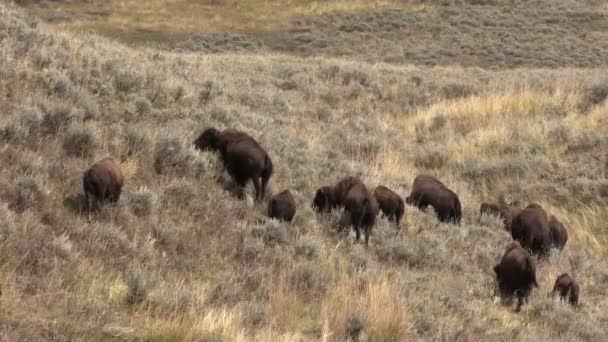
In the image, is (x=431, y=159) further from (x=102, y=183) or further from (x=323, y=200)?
(x=102, y=183)

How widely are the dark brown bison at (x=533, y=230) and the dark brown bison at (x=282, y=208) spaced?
4.09m

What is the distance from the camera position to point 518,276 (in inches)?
326

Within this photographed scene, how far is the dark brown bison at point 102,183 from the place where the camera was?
6.67m

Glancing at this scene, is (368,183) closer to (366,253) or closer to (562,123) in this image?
(366,253)

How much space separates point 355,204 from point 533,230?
3.30 meters

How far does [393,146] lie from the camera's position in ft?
53.3

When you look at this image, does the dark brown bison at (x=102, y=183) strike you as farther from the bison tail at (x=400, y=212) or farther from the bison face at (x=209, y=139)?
the bison tail at (x=400, y=212)

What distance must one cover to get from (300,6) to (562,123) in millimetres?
38791

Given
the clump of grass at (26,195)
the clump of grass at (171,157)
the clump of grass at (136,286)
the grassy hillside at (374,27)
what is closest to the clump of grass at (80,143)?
the clump of grass at (171,157)

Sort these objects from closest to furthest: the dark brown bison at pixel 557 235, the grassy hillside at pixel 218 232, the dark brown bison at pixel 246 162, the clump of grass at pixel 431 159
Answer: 1. the grassy hillside at pixel 218 232
2. the dark brown bison at pixel 246 162
3. the dark brown bison at pixel 557 235
4. the clump of grass at pixel 431 159

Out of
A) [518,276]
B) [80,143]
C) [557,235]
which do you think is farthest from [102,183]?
[557,235]

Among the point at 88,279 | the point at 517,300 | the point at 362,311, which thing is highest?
the point at 88,279

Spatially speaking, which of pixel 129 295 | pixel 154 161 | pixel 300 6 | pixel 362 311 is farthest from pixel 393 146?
pixel 300 6

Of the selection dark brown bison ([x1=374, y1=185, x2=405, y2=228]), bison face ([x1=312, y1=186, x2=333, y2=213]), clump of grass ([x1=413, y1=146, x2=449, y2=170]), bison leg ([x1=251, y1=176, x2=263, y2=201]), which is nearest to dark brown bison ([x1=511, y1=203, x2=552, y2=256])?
dark brown bison ([x1=374, y1=185, x2=405, y2=228])
